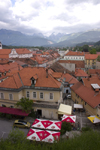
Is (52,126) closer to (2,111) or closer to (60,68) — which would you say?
(2,111)

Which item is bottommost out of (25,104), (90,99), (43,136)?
(43,136)

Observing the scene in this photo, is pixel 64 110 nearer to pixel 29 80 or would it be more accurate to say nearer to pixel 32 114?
pixel 32 114

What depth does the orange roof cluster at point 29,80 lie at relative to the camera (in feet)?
83.1

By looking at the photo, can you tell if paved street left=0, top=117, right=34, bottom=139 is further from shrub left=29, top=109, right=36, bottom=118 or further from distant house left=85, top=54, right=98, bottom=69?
distant house left=85, top=54, right=98, bottom=69

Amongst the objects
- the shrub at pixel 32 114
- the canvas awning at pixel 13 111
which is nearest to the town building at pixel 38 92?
the shrub at pixel 32 114

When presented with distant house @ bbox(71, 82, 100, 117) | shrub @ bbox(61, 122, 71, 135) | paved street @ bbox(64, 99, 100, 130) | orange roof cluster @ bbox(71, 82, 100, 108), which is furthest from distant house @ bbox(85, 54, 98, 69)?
shrub @ bbox(61, 122, 71, 135)

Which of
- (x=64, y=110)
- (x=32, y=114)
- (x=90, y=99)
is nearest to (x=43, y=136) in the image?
(x=32, y=114)

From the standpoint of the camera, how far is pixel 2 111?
2430 cm

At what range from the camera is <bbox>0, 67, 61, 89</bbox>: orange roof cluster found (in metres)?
25.3

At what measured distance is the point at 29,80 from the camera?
27.3 metres

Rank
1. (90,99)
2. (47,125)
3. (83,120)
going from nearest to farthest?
(47,125)
(83,120)
(90,99)

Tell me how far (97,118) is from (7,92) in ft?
58.6

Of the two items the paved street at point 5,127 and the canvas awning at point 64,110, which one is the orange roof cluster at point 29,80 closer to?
the canvas awning at point 64,110

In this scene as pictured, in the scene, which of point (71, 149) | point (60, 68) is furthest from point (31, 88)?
point (60, 68)
